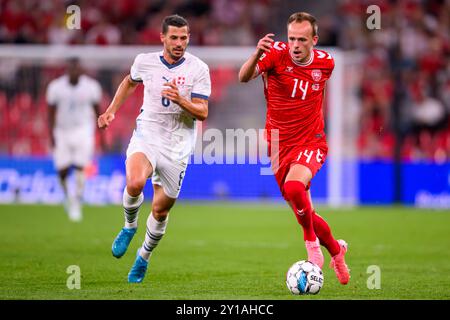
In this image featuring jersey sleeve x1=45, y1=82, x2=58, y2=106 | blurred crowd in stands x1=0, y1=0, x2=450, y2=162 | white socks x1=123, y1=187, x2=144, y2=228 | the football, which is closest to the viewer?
the football

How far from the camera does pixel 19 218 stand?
1720 centimetres

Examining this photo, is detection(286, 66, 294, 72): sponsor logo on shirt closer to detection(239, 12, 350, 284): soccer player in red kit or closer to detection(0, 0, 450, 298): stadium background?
detection(239, 12, 350, 284): soccer player in red kit

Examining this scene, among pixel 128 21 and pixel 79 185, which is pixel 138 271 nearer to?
pixel 79 185

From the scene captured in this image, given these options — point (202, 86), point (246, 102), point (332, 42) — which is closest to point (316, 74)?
point (202, 86)

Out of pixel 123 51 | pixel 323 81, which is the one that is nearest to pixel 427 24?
pixel 123 51

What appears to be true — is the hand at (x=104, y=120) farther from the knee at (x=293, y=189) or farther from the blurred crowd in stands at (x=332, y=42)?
the blurred crowd in stands at (x=332, y=42)

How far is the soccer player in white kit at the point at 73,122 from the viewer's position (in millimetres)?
17172

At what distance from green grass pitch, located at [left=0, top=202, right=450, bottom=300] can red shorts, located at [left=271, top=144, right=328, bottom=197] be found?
109 cm

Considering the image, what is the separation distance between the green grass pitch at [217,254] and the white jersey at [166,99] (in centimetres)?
138

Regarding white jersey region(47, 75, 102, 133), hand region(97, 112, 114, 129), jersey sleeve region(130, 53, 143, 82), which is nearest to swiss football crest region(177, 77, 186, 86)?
jersey sleeve region(130, 53, 143, 82)

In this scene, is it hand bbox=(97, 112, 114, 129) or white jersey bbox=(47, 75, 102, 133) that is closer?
hand bbox=(97, 112, 114, 129)

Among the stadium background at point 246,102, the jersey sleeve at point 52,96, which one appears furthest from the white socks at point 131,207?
the stadium background at point 246,102

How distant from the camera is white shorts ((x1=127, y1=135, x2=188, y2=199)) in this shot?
9461mm
